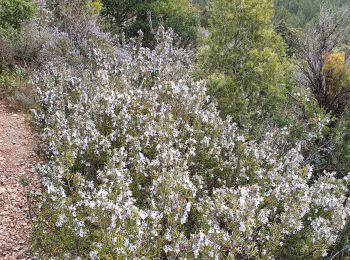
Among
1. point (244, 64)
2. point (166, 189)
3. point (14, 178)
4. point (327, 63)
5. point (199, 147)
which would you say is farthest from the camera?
point (244, 64)

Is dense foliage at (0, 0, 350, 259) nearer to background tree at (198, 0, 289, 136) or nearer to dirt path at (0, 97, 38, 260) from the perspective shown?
background tree at (198, 0, 289, 136)

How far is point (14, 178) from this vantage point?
16.1ft

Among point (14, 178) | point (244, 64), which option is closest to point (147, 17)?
point (244, 64)

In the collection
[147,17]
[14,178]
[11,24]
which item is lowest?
[14,178]

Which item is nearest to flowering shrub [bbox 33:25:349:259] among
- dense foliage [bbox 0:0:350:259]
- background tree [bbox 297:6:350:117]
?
dense foliage [bbox 0:0:350:259]

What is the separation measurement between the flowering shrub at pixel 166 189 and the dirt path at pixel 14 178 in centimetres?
50

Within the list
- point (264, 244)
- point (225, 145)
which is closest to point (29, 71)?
point (225, 145)

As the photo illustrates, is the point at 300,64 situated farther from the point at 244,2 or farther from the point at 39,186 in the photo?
the point at 39,186

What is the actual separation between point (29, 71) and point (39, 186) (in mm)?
3511

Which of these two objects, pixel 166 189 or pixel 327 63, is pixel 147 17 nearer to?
pixel 327 63

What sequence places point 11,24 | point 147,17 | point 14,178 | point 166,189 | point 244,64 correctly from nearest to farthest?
point 166,189 < point 14,178 < point 244,64 < point 11,24 < point 147,17

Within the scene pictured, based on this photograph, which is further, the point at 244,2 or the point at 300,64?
the point at 300,64

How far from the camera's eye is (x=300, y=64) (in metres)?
6.84

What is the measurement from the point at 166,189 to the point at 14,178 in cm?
251
